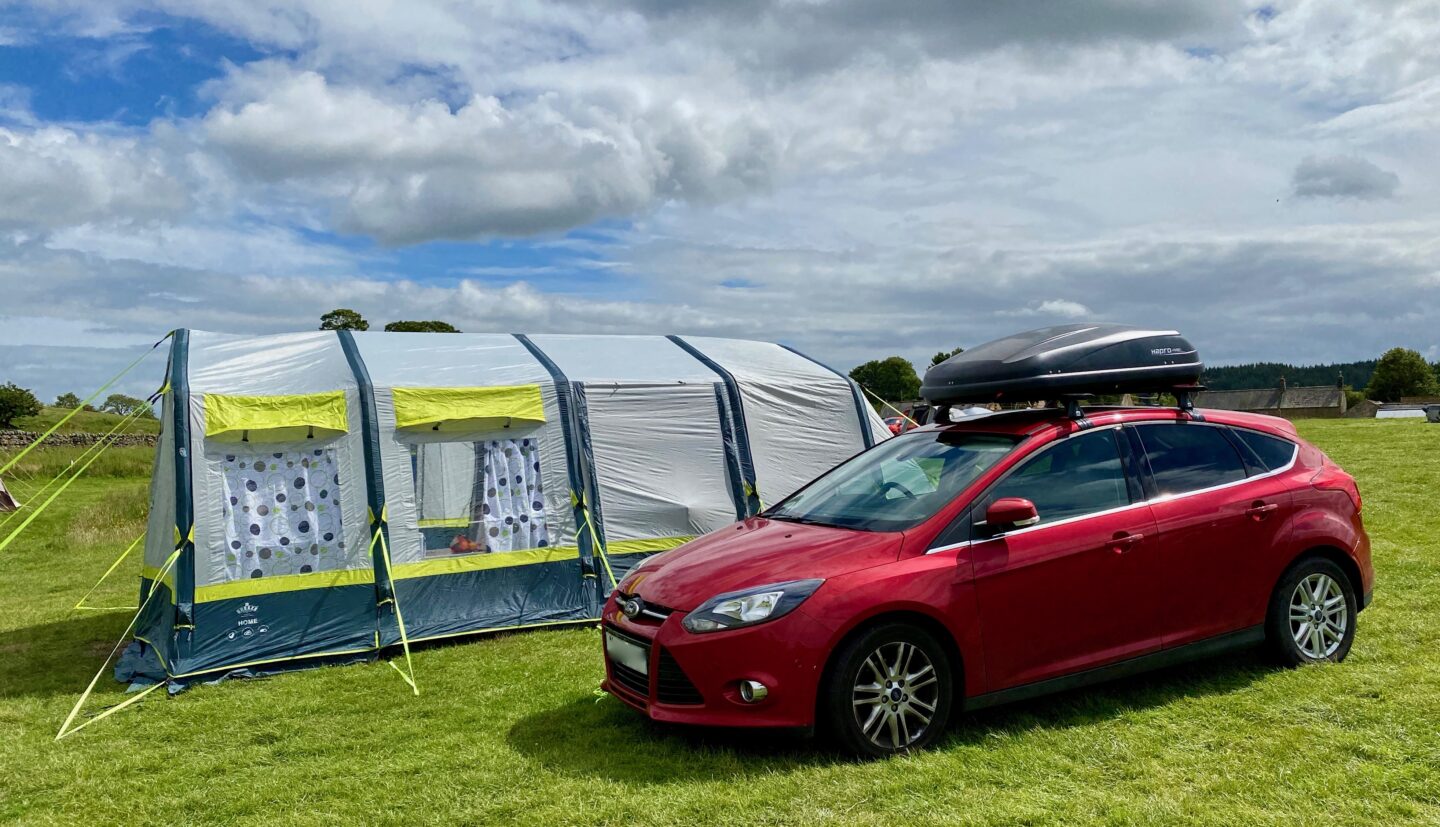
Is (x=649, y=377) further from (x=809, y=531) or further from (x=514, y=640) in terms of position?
(x=809, y=531)

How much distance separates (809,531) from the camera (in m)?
5.18

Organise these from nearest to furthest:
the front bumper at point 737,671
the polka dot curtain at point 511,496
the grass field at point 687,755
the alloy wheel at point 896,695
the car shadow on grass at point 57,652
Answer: the grass field at point 687,755 → the front bumper at point 737,671 → the alloy wheel at point 896,695 → the car shadow on grass at point 57,652 → the polka dot curtain at point 511,496

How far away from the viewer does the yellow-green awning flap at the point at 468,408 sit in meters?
8.01

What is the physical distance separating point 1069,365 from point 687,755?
9.26 ft

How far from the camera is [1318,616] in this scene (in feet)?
18.8

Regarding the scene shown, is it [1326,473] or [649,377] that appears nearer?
[1326,473]

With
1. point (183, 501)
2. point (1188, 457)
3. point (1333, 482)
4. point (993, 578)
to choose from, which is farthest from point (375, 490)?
point (1333, 482)

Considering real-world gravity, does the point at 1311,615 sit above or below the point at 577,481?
below

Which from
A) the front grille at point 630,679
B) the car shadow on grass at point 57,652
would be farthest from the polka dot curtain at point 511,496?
the front grille at point 630,679

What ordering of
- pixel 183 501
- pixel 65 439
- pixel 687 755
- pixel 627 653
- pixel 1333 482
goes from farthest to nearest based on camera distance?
pixel 65 439, pixel 183 501, pixel 1333 482, pixel 627 653, pixel 687 755

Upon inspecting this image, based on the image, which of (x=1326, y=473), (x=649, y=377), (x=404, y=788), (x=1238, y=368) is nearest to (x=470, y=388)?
(x=649, y=377)

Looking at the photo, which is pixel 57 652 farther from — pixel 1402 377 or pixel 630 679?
pixel 1402 377

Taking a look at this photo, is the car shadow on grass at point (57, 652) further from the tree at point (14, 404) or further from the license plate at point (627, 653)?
the tree at point (14, 404)

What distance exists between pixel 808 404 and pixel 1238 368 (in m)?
124
